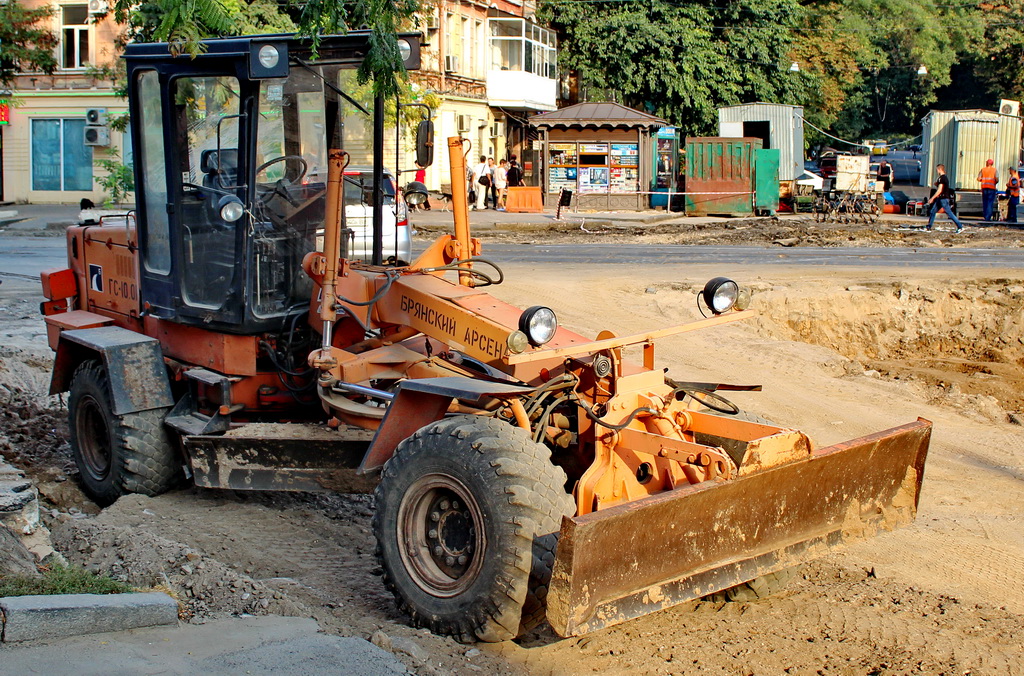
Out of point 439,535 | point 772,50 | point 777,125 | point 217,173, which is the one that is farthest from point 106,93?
point 439,535

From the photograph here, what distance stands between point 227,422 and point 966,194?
30.6 m

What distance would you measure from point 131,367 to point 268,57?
7.58 feet

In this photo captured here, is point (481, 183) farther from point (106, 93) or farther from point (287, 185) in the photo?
point (287, 185)

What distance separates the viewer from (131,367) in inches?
281

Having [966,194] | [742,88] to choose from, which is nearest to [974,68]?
[742,88]

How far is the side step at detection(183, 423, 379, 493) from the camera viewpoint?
619 cm

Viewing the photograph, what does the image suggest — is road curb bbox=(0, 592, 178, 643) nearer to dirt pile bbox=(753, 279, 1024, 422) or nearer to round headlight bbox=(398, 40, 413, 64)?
round headlight bbox=(398, 40, 413, 64)

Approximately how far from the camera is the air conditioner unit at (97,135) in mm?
33969

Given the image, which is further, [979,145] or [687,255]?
[979,145]

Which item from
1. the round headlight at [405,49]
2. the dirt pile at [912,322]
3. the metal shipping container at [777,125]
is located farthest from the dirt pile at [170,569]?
the metal shipping container at [777,125]

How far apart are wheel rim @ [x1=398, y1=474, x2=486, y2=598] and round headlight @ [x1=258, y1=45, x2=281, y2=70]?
2.60 metres

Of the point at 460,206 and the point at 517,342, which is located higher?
the point at 460,206

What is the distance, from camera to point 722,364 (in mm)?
11703

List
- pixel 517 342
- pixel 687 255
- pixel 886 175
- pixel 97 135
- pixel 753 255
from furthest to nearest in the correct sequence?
pixel 886 175
pixel 97 135
pixel 687 255
pixel 753 255
pixel 517 342
